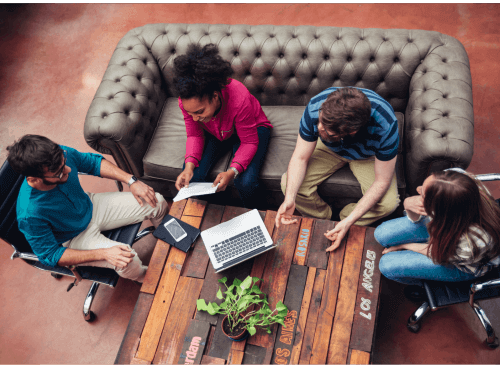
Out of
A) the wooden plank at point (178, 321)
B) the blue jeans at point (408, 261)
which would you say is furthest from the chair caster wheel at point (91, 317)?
the blue jeans at point (408, 261)

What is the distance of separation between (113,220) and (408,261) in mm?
1757

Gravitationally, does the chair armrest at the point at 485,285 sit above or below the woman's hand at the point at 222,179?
below

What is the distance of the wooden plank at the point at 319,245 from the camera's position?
1.73m

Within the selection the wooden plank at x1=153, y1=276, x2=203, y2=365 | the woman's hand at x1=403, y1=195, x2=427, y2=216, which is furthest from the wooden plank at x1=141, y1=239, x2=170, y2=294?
the woman's hand at x1=403, y1=195, x2=427, y2=216

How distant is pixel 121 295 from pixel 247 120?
1.55 meters

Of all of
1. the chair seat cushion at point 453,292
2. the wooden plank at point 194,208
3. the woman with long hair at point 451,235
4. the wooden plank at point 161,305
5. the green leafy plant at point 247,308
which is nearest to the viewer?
the woman with long hair at point 451,235

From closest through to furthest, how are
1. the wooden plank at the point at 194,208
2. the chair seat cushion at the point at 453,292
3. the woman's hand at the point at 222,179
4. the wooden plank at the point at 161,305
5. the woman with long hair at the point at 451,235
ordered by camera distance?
the woman with long hair at the point at 451,235 < the wooden plank at the point at 161,305 < the chair seat cushion at the point at 453,292 < the wooden plank at the point at 194,208 < the woman's hand at the point at 222,179

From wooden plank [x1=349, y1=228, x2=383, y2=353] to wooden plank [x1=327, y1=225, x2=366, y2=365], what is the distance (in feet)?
0.07

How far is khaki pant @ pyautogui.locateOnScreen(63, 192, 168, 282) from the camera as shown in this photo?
2.02m

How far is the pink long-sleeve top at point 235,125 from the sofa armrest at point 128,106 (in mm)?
421

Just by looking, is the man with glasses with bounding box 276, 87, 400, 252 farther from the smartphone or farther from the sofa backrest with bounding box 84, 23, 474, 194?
the smartphone

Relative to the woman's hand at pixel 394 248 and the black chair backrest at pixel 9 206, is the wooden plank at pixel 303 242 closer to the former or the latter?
the woman's hand at pixel 394 248

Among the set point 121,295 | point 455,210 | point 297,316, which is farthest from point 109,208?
point 455,210

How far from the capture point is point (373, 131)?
1804 millimetres
